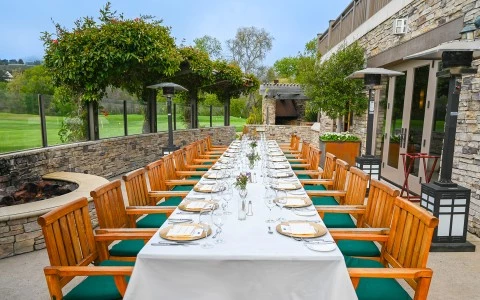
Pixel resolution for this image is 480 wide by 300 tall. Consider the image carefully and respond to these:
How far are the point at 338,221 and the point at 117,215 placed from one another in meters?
2.11

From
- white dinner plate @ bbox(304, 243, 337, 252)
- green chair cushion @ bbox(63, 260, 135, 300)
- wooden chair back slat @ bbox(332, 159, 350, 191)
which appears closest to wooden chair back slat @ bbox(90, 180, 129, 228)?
green chair cushion @ bbox(63, 260, 135, 300)

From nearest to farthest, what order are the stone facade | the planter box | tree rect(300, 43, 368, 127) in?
the stone facade, the planter box, tree rect(300, 43, 368, 127)

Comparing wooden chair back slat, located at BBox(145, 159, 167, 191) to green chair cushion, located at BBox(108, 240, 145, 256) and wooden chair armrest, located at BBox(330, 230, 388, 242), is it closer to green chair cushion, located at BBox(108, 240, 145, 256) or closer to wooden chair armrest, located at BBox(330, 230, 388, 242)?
green chair cushion, located at BBox(108, 240, 145, 256)

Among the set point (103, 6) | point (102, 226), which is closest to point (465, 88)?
point (102, 226)

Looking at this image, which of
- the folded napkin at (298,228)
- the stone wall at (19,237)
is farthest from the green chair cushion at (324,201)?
the stone wall at (19,237)

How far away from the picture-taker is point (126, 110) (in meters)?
8.23

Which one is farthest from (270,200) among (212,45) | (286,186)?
(212,45)

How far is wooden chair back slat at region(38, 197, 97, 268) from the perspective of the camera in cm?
Result: 201

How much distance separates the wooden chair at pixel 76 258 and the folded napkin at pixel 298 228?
1002 millimetres

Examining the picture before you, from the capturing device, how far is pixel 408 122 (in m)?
6.50

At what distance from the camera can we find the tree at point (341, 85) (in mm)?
8664

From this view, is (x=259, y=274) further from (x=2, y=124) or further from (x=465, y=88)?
(x=2, y=124)

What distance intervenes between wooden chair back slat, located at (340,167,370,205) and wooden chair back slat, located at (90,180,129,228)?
7.46 ft

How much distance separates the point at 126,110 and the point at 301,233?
705cm
